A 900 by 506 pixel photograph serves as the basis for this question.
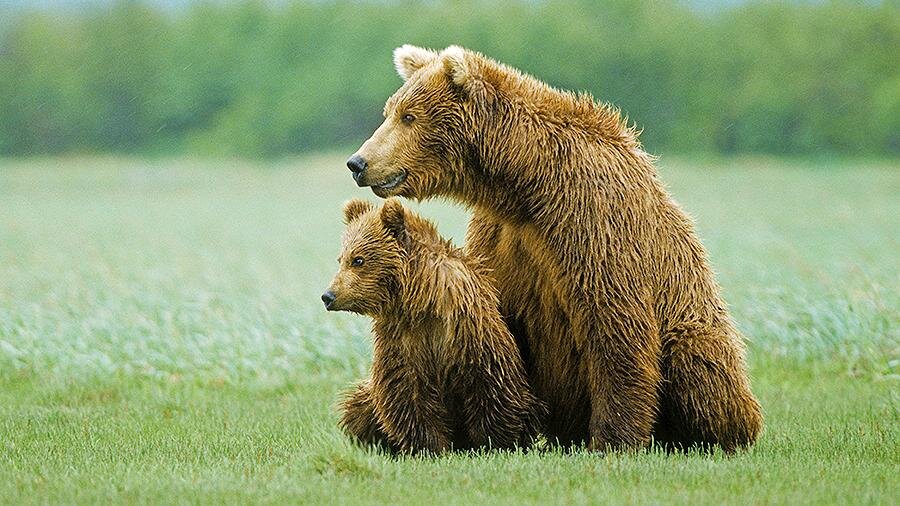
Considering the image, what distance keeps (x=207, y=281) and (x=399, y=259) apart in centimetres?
941

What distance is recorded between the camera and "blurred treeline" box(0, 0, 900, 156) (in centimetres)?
4656

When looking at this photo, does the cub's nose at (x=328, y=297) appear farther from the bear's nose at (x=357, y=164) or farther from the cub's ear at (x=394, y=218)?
the bear's nose at (x=357, y=164)

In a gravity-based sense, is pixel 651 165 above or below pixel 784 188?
below

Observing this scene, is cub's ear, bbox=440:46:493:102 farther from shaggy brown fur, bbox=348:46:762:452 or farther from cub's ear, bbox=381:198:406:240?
Answer: cub's ear, bbox=381:198:406:240

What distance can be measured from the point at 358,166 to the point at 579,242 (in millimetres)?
1177

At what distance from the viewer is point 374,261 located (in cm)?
643

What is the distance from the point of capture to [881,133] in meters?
46.4

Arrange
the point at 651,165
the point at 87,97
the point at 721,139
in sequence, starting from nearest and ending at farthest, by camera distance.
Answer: the point at 651,165, the point at 721,139, the point at 87,97

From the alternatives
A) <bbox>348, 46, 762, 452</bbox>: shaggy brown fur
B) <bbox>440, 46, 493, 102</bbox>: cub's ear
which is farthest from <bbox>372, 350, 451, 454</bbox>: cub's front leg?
<bbox>440, 46, 493, 102</bbox>: cub's ear

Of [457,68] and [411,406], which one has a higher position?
[457,68]

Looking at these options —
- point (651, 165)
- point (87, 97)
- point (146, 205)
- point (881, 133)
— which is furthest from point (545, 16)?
point (651, 165)

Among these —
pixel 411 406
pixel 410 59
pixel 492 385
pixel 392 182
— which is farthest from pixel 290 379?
pixel 392 182

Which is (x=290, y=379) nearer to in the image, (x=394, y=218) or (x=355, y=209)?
(x=355, y=209)

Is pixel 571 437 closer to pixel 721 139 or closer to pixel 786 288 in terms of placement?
pixel 786 288
